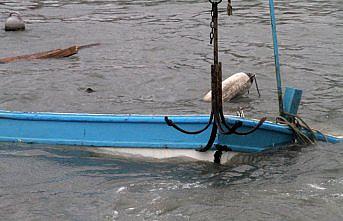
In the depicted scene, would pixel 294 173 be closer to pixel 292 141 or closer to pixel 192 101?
pixel 292 141

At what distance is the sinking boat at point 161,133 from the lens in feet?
26.3

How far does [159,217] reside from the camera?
23.1 feet

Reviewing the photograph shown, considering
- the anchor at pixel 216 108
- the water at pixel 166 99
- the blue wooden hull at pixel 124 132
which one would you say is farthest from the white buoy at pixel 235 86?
the anchor at pixel 216 108

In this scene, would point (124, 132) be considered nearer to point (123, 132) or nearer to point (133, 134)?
point (123, 132)

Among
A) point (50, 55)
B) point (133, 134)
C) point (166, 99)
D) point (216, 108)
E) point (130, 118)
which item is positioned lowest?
point (50, 55)

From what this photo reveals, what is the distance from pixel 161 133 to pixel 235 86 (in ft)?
14.1

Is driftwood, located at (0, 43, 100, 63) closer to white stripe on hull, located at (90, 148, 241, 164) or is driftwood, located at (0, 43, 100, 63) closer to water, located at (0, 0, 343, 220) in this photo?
water, located at (0, 0, 343, 220)

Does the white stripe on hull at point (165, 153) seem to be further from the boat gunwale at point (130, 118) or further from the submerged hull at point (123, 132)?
the boat gunwale at point (130, 118)

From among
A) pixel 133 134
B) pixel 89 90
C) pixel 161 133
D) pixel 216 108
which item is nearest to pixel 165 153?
pixel 161 133

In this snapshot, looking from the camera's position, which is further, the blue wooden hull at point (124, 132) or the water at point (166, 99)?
the blue wooden hull at point (124, 132)

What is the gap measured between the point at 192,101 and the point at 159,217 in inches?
218

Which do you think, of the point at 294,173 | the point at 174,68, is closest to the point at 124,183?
the point at 294,173

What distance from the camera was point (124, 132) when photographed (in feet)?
27.3

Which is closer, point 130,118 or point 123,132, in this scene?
point 130,118
